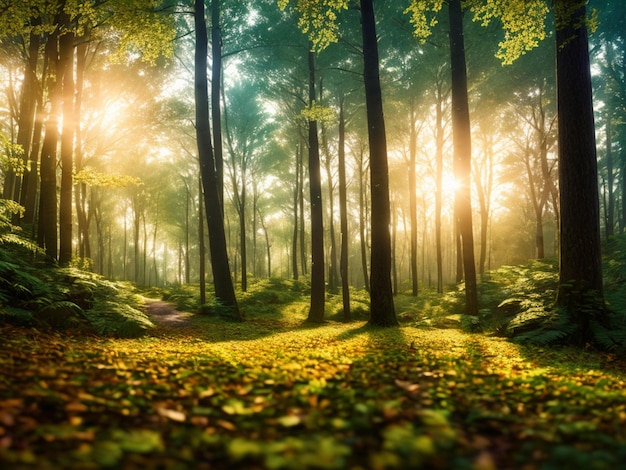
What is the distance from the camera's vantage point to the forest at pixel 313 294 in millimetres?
1685

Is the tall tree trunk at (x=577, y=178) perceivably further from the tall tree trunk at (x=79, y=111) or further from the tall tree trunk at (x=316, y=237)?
the tall tree trunk at (x=79, y=111)

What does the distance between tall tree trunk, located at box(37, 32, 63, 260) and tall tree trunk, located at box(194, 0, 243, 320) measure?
177 inches

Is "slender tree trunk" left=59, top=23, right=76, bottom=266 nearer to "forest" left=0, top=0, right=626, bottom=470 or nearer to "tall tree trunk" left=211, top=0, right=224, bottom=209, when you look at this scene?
"forest" left=0, top=0, right=626, bottom=470

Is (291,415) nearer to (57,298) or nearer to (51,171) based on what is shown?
(57,298)

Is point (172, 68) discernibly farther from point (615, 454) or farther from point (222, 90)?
point (615, 454)

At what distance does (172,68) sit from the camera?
1600 cm

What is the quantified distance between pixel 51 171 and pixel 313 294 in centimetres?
791

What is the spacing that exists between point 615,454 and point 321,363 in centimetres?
237

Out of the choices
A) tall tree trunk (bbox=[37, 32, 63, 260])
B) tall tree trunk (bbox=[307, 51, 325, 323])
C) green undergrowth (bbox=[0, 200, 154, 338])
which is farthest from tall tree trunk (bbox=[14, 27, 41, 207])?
tall tree trunk (bbox=[307, 51, 325, 323])

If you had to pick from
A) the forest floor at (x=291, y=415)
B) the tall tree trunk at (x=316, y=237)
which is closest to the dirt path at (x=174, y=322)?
the tall tree trunk at (x=316, y=237)

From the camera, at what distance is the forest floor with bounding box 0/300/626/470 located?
138cm

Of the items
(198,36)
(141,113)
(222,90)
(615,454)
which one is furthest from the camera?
(222,90)

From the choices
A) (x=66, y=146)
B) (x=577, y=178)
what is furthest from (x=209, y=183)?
(x=577, y=178)

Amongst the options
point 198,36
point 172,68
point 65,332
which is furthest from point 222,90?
point 65,332
